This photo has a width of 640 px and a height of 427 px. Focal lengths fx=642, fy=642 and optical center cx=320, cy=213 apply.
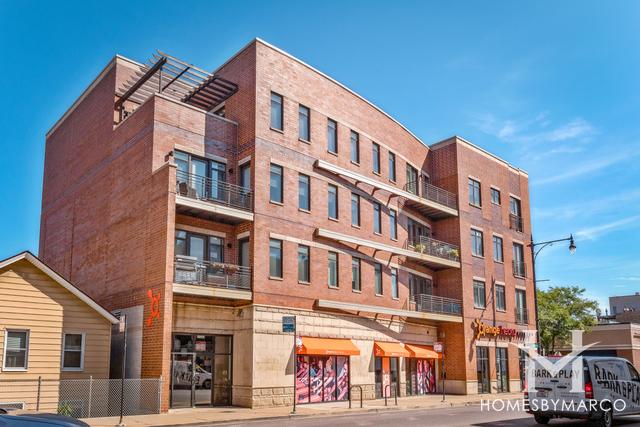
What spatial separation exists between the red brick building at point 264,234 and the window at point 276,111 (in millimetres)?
64

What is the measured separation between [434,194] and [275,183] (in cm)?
1489

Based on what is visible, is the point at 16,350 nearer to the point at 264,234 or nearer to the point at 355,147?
the point at 264,234

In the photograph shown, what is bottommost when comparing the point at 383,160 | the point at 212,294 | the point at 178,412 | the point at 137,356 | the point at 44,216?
the point at 178,412

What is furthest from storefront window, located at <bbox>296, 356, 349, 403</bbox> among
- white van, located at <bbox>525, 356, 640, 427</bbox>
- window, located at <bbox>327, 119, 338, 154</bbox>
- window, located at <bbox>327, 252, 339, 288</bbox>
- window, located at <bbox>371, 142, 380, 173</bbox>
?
white van, located at <bbox>525, 356, 640, 427</bbox>

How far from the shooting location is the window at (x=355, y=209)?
32.7m

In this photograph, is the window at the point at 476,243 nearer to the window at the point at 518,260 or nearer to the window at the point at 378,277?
the window at the point at 518,260

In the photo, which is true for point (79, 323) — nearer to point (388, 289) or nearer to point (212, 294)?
point (212, 294)

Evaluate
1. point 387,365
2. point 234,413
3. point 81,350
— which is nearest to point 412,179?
point 387,365

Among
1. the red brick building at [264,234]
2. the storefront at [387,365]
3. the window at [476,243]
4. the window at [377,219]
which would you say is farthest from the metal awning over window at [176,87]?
the window at [476,243]

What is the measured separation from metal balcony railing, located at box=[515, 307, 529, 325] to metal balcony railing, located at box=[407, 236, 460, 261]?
8.29 meters

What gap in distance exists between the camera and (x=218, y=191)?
90.4 ft

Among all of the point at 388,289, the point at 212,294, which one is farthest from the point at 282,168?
the point at 388,289

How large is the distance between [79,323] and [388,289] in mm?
16739

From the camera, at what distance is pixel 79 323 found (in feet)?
74.2
